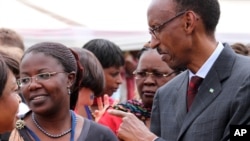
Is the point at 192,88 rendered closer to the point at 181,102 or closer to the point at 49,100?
the point at 181,102

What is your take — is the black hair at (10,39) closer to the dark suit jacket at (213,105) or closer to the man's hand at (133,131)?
the dark suit jacket at (213,105)

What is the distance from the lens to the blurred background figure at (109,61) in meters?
6.97

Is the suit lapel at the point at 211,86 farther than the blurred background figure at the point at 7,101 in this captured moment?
No

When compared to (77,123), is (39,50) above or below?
above

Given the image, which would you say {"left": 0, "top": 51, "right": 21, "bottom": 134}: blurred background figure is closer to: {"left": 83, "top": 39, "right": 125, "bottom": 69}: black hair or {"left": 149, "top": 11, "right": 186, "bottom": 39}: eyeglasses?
{"left": 149, "top": 11, "right": 186, "bottom": 39}: eyeglasses

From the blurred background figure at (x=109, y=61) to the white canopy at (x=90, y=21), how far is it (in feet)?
8.44

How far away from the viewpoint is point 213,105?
4.46 meters

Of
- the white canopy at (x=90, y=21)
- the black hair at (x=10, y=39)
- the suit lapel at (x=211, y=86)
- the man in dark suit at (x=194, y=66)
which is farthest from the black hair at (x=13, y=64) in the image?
the white canopy at (x=90, y=21)

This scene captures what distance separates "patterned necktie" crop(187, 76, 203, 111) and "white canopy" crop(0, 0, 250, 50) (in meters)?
5.10

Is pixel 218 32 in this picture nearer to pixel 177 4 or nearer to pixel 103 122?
pixel 103 122

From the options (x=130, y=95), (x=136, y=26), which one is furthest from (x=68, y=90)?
(x=136, y=26)

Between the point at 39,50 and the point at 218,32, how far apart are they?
5615mm

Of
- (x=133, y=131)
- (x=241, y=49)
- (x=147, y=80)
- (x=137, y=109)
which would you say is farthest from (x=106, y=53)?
(x=133, y=131)

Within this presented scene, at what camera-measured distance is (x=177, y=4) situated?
466 centimetres
